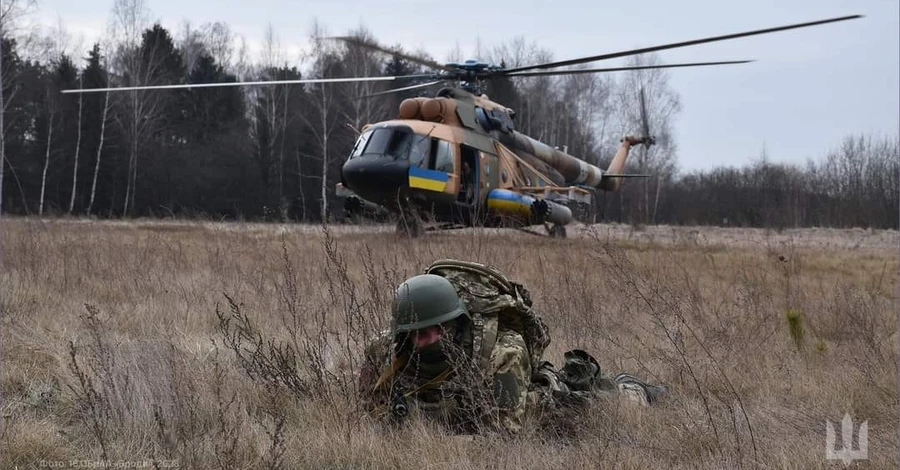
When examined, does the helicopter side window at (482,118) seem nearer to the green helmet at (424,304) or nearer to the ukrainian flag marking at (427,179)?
the ukrainian flag marking at (427,179)

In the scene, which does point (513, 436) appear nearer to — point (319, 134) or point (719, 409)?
point (719, 409)

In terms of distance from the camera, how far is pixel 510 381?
3.33 m

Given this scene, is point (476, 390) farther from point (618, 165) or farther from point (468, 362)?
point (618, 165)

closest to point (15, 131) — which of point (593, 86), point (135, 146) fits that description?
point (135, 146)

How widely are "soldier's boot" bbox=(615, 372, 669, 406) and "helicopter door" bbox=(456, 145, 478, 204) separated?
30.2 feet

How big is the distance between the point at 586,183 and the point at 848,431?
48.4ft

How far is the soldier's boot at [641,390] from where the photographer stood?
154 inches

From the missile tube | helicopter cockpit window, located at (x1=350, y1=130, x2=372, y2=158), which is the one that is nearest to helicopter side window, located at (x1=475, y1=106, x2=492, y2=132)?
the missile tube

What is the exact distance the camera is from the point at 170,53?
3369 centimetres

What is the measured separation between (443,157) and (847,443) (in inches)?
385

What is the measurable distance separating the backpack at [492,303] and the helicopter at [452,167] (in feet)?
23.8

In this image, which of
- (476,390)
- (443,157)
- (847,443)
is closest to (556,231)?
(443,157)

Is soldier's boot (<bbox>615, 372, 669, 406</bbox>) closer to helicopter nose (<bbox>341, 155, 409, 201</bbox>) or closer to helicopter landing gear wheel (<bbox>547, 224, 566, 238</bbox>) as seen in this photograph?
helicopter nose (<bbox>341, 155, 409, 201</bbox>)

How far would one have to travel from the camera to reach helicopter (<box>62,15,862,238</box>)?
12.3 metres
